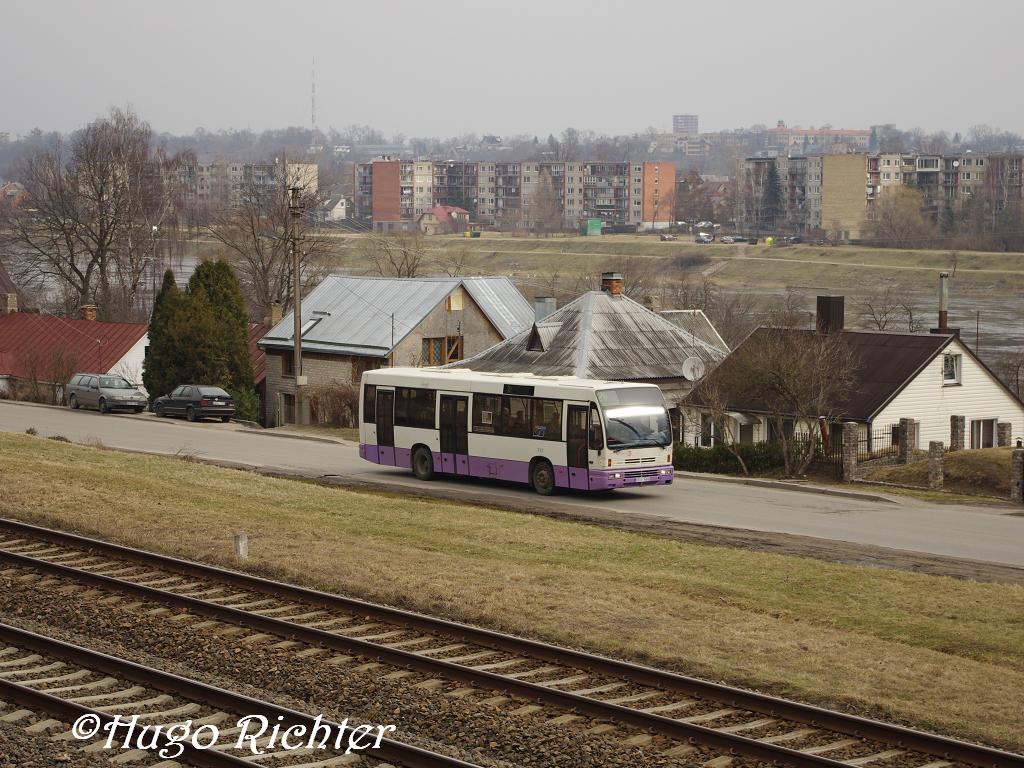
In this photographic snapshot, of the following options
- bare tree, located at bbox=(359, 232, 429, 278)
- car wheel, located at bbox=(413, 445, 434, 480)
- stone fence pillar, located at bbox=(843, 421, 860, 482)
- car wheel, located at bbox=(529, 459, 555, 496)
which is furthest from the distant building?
bare tree, located at bbox=(359, 232, 429, 278)

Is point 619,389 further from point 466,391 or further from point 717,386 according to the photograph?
point 717,386

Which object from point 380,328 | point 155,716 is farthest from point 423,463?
point 380,328

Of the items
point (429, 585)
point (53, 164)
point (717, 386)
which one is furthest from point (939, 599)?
point (53, 164)

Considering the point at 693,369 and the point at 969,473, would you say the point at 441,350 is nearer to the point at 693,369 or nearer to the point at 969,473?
the point at 693,369

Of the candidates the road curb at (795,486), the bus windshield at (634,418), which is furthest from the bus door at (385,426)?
the road curb at (795,486)

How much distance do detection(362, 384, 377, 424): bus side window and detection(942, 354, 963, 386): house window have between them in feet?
64.7

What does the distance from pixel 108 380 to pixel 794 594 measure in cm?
3881

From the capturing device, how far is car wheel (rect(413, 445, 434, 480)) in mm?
32656

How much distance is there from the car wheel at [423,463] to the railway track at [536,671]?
13732mm

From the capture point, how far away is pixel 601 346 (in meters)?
48.1

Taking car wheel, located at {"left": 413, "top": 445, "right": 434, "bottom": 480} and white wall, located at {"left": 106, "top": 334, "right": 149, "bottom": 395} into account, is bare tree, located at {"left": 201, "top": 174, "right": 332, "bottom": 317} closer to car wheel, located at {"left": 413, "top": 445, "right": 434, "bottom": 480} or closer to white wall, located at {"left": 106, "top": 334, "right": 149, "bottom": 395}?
white wall, located at {"left": 106, "top": 334, "right": 149, "bottom": 395}

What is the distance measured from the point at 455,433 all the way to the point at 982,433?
857 inches

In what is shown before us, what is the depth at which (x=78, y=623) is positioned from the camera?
15438mm

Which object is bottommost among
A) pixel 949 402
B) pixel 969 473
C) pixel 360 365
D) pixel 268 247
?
pixel 969 473
